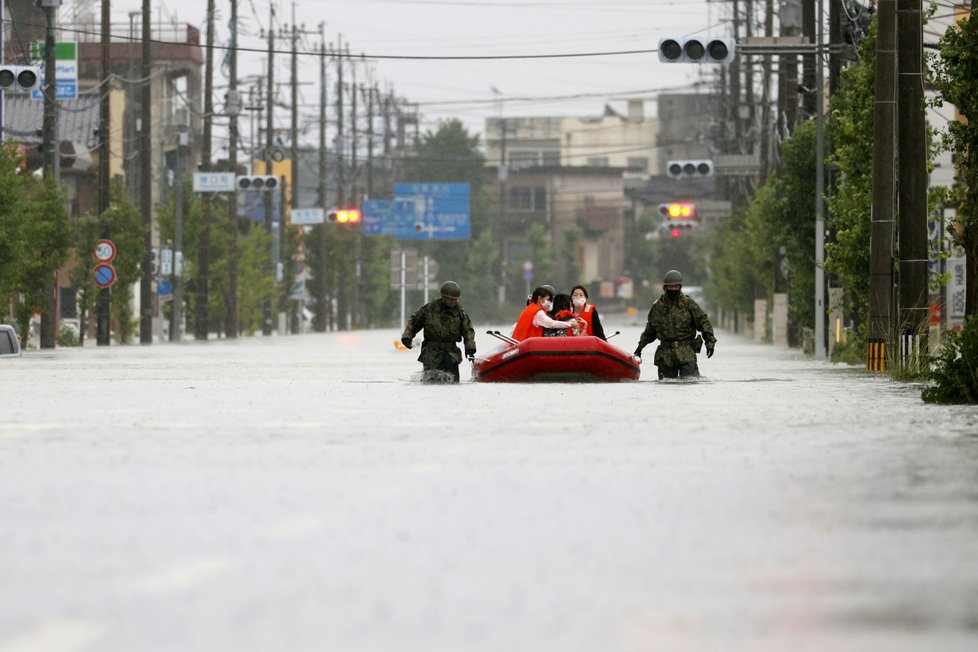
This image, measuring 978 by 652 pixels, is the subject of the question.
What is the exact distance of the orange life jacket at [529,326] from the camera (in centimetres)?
3216

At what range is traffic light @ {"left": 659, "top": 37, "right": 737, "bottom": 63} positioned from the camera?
3781 cm

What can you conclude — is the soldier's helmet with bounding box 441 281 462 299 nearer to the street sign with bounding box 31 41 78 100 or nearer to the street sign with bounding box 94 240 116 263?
the street sign with bounding box 94 240 116 263

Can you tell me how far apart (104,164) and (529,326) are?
3599 centimetres

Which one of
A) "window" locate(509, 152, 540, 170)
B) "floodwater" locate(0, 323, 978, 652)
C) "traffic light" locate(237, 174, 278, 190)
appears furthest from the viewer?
"window" locate(509, 152, 540, 170)

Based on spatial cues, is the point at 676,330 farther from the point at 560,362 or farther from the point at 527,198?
the point at 527,198

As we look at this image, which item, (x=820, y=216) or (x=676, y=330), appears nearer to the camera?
(x=676, y=330)

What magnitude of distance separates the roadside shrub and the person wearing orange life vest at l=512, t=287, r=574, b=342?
8.10m

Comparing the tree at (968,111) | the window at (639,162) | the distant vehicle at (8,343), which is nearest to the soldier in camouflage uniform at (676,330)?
the tree at (968,111)

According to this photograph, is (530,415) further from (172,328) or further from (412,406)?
(172,328)

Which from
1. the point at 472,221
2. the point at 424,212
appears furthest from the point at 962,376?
the point at 472,221

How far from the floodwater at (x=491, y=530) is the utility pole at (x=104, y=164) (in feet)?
143

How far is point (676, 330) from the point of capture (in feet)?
104

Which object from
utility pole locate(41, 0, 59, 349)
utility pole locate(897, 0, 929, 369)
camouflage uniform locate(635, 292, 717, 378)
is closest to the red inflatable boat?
camouflage uniform locate(635, 292, 717, 378)

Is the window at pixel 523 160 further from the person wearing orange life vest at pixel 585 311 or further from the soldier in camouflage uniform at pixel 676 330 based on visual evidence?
the soldier in camouflage uniform at pixel 676 330
